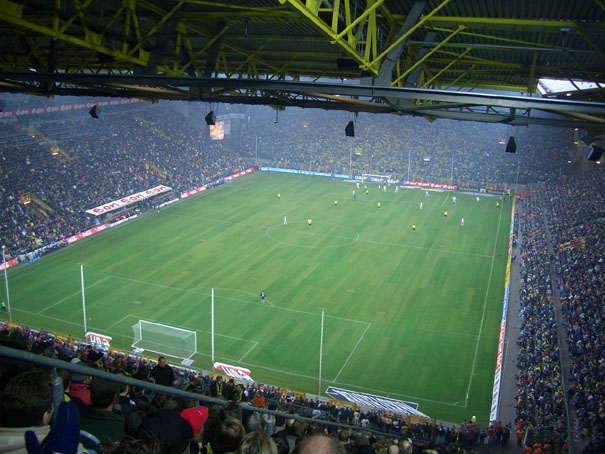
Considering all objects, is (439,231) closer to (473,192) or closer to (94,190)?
(473,192)

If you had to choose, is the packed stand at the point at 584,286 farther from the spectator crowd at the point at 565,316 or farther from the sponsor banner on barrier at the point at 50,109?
the sponsor banner on barrier at the point at 50,109

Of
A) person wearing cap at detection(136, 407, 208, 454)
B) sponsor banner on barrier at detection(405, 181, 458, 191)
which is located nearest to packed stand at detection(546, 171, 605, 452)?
sponsor banner on barrier at detection(405, 181, 458, 191)

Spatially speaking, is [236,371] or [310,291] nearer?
[236,371]

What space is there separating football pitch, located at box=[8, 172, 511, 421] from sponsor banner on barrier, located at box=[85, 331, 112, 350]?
1.97 ft

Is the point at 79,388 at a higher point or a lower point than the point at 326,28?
lower

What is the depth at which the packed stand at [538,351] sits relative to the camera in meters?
19.3

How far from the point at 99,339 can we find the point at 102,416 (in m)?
23.0

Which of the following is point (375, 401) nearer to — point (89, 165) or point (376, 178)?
→ point (89, 165)

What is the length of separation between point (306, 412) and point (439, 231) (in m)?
30.7

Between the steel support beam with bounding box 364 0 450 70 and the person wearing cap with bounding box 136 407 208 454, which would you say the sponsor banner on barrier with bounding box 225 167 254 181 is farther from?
the person wearing cap with bounding box 136 407 208 454

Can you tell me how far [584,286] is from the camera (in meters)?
27.5

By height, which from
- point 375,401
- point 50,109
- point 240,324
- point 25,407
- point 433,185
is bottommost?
point 375,401

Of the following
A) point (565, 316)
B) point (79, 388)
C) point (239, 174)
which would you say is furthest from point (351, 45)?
point (239, 174)

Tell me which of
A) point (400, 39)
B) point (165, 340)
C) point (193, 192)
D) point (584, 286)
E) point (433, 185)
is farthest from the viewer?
point (433, 185)
